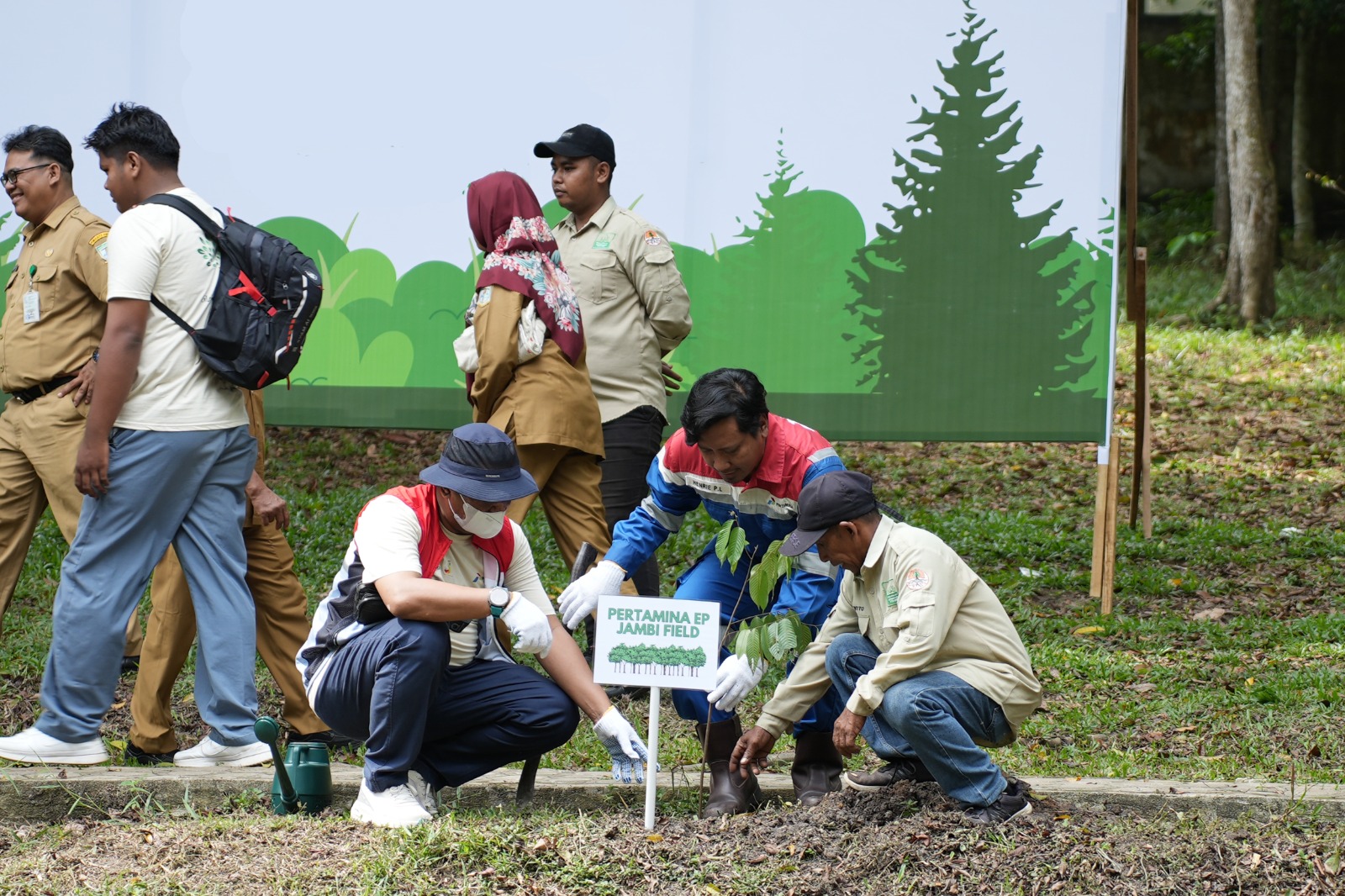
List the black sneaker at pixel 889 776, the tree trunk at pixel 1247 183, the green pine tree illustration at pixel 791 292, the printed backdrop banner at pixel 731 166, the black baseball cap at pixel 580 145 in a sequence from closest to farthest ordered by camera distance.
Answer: the black sneaker at pixel 889 776 → the black baseball cap at pixel 580 145 → the printed backdrop banner at pixel 731 166 → the green pine tree illustration at pixel 791 292 → the tree trunk at pixel 1247 183

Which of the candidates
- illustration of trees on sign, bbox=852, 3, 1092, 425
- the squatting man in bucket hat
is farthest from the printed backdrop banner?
the squatting man in bucket hat

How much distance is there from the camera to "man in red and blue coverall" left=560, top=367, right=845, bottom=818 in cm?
412

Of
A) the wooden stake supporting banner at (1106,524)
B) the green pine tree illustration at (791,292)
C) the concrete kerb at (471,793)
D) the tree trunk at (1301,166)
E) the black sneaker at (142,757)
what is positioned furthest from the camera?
the tree trunk at (1301,166)

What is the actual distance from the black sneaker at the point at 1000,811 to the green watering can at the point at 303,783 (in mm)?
1805

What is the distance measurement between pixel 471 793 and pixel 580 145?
8.85 ft

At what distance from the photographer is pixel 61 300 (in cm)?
485

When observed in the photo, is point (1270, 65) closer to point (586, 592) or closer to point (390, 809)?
point (586, 592)

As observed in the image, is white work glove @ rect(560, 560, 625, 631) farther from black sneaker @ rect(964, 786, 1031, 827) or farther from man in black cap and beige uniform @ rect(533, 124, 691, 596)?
man in black cap and beige uniform @ rect(533, 124, 691, 596)

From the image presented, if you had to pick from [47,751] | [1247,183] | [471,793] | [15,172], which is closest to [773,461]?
[471,793]

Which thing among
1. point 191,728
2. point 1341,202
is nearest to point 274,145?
point 191,728

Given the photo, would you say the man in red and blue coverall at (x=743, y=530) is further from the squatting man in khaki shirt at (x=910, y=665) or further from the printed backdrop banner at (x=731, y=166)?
the printed backdrop banner at (x=731, y=166)

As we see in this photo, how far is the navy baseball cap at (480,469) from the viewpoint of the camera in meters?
3.88

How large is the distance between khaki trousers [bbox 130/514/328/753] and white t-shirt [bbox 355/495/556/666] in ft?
3.11

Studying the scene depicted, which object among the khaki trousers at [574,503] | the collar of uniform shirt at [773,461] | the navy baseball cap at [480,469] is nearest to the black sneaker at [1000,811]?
the collar of uniform shirt at [773,461]
